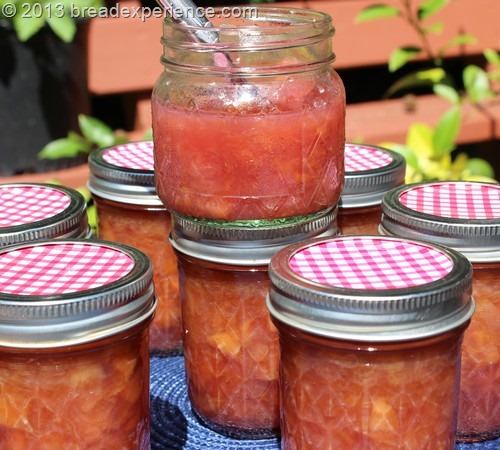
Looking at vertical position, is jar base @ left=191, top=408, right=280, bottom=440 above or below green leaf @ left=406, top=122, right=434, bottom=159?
below

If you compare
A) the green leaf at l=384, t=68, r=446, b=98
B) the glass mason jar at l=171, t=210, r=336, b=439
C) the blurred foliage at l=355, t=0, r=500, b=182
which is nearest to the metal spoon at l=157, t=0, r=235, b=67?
the glass mason jar at l=171, t=210, r=336, b=439

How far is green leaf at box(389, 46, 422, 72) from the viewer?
312 cm

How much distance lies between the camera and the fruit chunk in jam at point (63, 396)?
1189mm

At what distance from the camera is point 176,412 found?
155 centimetres

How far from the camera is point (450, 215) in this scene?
1468 millimetres

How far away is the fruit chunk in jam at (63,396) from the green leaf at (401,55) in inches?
81.7

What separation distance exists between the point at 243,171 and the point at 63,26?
1.62m

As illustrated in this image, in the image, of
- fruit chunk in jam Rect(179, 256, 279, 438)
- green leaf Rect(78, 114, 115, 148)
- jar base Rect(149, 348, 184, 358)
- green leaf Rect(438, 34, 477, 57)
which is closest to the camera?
fruit chunk in jam Rect(179, 256, 279, 438)

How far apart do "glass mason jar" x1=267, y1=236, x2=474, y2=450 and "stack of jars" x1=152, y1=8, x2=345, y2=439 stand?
0.42 ft

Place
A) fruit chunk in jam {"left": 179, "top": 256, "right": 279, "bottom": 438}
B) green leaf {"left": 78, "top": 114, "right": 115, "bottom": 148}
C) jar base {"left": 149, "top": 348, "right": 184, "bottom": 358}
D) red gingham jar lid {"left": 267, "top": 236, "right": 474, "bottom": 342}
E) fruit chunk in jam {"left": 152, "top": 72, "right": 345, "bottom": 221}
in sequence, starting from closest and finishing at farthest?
red gingham jar lid {"left": 267, "top": 236, "right": 474, "bottom": 342}, fruit chunk in jam {"left": 152, "top": 72, "right": 345, "bottom": 221}, fruit chunk in jam {"left": 179, "top": 256, "right": 279, "bottom": 438}, jar base {"left": 149, "top": 348, "right": 184, "bottom": 358}, green leaf {"left": 78, "top": 114, "right": 115, "bottom": 148}

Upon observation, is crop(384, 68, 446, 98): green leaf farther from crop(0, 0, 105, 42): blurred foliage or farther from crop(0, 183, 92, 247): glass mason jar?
crop(0, 183, 92, 247): glass mason jar

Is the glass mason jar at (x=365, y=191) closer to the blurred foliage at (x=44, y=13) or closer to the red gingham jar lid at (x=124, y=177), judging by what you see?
the red gingham jar lid at (x=124, y=177)

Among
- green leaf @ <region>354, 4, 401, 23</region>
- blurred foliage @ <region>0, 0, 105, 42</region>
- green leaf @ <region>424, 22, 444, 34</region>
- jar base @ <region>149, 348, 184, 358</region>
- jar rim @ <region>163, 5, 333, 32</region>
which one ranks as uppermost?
jar rim @ <region>163, 5, 333, 32</region>

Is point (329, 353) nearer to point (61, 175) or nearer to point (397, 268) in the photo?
point (397, 268)
